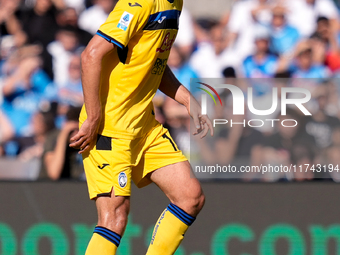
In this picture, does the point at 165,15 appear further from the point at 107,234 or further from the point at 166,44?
the point at 107,234

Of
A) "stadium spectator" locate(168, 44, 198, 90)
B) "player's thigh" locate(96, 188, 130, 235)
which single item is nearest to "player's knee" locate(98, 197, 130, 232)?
"player's thigh" locate(96, 188, 130, 235)

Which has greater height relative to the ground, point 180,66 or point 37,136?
point 180,66

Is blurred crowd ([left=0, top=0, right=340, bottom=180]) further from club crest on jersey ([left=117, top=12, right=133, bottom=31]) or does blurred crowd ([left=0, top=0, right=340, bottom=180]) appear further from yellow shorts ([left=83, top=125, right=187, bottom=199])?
club crest on jersey ([left=117, top=12, right=133, bottom=31])

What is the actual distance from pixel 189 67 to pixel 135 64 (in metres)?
2.52

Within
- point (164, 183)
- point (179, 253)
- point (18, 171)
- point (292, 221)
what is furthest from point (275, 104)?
point (18, 171)

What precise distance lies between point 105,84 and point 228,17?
2.88 metres

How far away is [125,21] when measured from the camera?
281cm

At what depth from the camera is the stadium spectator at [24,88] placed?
17.1ft

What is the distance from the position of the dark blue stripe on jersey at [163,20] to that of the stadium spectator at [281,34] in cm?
256

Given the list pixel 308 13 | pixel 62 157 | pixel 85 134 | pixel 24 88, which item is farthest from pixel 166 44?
pixel 308 13

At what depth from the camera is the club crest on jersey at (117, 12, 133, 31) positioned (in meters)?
2.80

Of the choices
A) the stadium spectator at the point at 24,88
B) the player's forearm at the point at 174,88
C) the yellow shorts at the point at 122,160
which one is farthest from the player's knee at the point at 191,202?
the stadium spectator at the point at 24,88

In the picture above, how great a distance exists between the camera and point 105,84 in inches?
121

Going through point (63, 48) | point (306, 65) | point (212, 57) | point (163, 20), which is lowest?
point (306, 65)
